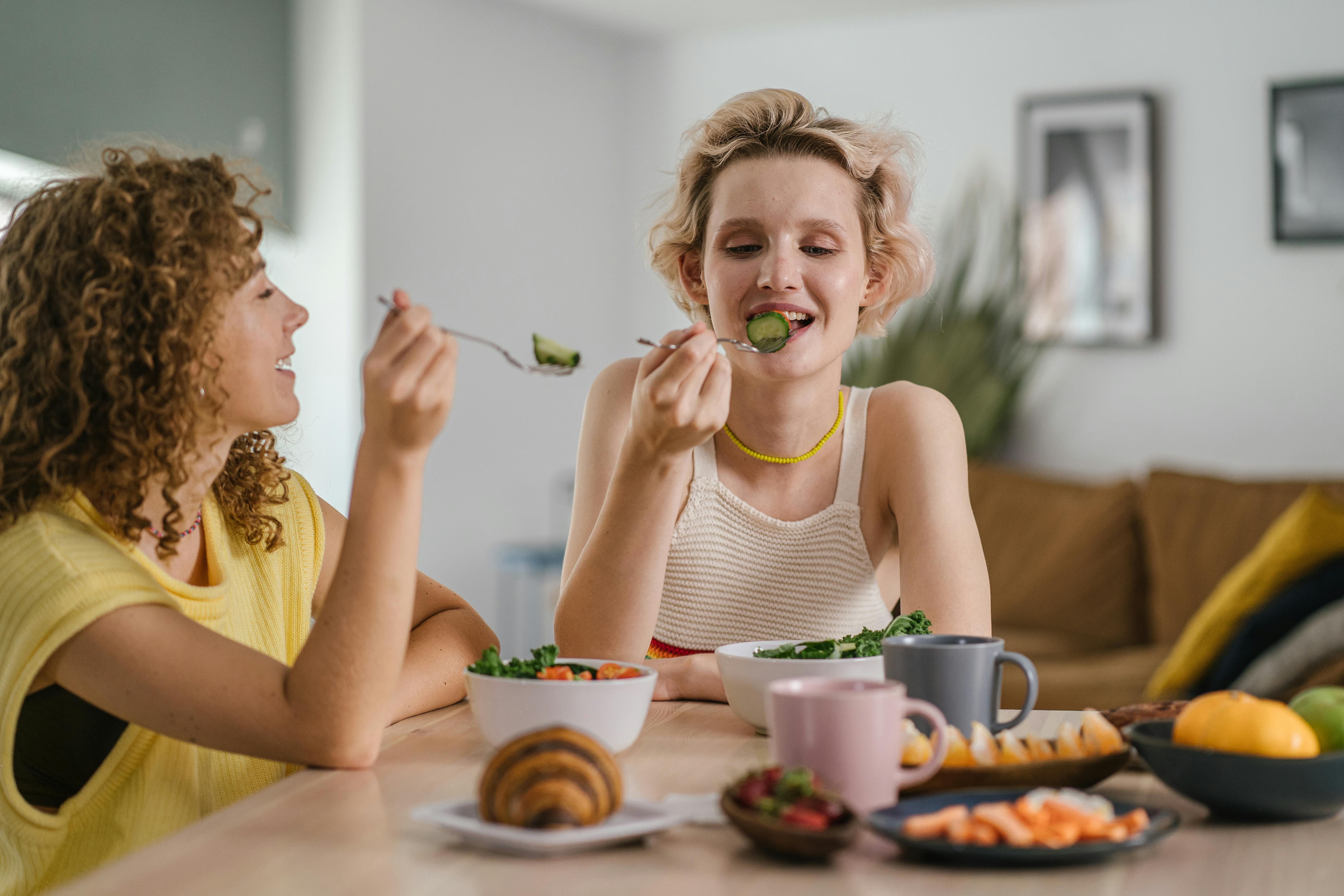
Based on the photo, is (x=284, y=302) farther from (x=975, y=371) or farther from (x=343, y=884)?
(x=975, y=371)

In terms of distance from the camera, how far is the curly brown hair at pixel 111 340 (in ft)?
3.44

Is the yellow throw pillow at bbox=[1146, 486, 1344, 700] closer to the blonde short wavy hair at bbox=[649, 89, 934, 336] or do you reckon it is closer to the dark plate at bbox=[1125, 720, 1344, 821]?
the blonde short wavy hair at bbox=[649, 89, 934, 336]

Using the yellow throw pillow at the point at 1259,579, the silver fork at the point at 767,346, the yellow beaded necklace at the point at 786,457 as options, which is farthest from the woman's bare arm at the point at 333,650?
the yellow throw pillow at the point at 1259,579

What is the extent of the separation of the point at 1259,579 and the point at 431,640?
90.0 inches

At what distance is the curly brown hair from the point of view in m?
1.05

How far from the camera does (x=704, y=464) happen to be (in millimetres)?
1672

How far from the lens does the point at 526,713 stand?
95 cm

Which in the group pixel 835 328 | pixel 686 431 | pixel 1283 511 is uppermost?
pixel 835 328

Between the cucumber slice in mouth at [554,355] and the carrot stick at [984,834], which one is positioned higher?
the cucumber slice in mouth at [554,355]

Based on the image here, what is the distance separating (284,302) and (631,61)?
155 inches

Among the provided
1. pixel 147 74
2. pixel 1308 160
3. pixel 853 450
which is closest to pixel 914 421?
pixel 853 450

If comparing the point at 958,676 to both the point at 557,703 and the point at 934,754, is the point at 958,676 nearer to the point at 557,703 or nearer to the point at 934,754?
the point at 934,754

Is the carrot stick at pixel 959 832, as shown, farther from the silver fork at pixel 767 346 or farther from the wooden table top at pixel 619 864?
the silver fork at pixel 767 346

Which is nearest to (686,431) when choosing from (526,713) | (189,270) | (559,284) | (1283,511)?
(526,713)
